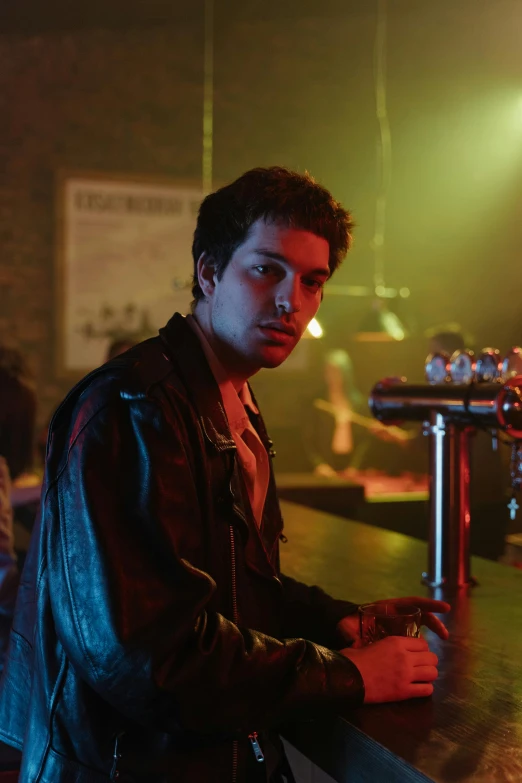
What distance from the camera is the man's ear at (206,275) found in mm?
1285

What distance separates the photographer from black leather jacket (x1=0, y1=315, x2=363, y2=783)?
0.95 m

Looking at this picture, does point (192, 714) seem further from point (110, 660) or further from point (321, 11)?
point (321, 11)

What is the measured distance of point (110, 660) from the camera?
935mm

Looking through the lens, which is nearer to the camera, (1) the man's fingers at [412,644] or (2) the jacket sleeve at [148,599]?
(2) the jacket sleeve at [148,599]

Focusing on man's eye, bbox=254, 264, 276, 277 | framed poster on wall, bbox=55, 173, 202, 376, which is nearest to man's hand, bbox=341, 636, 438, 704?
man's eye, bbox=254, 264, 276, 277

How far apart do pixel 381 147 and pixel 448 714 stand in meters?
7.23

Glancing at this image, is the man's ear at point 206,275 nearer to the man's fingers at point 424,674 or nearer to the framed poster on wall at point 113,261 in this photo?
the man's fingers at point 424,674

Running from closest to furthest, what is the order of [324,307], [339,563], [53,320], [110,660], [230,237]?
[110,660] < [230,237] < [339,563] < [53,320] < [324,307]

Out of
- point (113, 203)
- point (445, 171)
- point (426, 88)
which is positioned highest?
point (426, 88)

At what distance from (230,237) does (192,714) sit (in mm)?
647

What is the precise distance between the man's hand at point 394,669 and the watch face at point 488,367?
2.61ft

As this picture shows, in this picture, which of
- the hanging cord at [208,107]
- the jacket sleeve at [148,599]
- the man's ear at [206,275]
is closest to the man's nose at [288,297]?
the man's ear at [206,275]

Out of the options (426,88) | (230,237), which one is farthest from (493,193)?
(230,237)

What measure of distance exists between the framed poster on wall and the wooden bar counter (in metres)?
4.90
